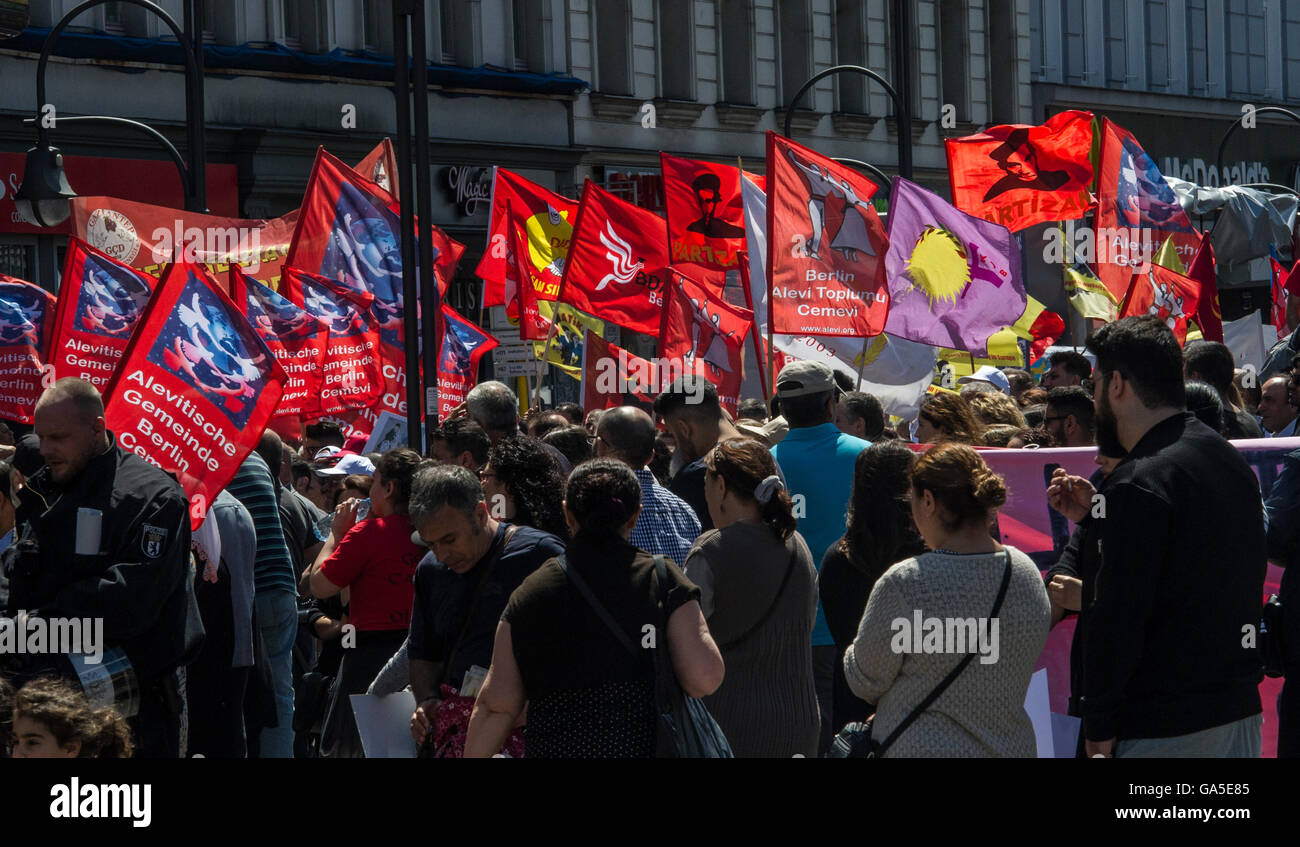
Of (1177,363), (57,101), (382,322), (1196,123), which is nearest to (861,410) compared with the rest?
(1177,363)

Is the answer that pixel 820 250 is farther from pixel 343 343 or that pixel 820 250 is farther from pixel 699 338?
pixel 343 343

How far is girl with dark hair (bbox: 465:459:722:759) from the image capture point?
4.64 m

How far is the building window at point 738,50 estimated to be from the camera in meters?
Result: 30.8

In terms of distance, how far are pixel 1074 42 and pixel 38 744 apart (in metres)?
35.4

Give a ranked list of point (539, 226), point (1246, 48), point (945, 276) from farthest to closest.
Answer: point (1246, 48), point (539, 226), point (945, 276)

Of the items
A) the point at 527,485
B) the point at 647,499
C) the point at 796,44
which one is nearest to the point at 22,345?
the point at 647,499

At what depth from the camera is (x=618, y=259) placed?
14391 mm

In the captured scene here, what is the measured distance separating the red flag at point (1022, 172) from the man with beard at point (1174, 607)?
35.2 ft

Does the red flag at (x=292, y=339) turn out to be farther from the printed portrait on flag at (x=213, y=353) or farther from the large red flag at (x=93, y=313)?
the printed portrait on flag at (x=213, y=353)

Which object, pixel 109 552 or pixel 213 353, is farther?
pixel 213 353

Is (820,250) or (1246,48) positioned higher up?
(1246,48)
